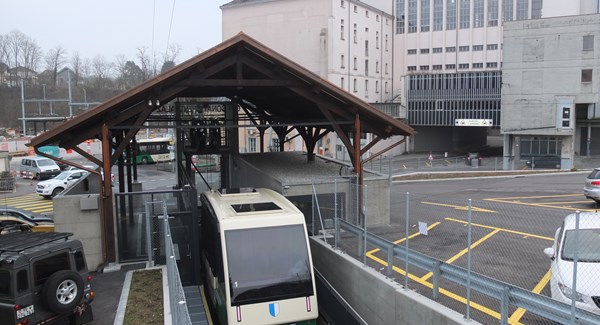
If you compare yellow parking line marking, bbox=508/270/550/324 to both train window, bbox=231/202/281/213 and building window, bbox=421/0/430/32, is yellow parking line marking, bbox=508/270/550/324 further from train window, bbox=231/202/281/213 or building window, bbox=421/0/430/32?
building window, bbox=421/0/430/32

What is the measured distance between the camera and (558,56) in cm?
4631

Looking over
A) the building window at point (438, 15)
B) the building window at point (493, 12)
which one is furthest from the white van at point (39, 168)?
the building window at point (493, 12)

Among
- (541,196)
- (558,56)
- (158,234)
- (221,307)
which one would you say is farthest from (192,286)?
(558,56)

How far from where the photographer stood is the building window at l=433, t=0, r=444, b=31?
7206cm

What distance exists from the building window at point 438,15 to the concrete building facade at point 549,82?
25375 mm

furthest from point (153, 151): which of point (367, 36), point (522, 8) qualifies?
point (522, 8)

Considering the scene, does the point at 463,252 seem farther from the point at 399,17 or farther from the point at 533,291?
the point at 399,17

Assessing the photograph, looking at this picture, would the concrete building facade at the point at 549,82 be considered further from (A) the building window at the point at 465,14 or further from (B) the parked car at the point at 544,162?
(A) the building window at the point at 465,14

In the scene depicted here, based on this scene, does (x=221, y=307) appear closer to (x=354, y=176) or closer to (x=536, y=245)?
(x=354, y=176)

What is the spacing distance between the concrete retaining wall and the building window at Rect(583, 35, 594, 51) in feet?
136

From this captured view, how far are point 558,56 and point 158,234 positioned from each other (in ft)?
142

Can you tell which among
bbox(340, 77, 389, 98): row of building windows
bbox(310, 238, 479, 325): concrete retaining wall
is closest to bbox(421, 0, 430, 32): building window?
bbox(340, 77, 389, 98): row of building windows

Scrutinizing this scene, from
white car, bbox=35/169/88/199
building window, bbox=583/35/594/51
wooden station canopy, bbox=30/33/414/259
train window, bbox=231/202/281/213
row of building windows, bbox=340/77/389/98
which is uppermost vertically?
building window, bbox=583/35/594/51

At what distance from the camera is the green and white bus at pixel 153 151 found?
59366 mm
